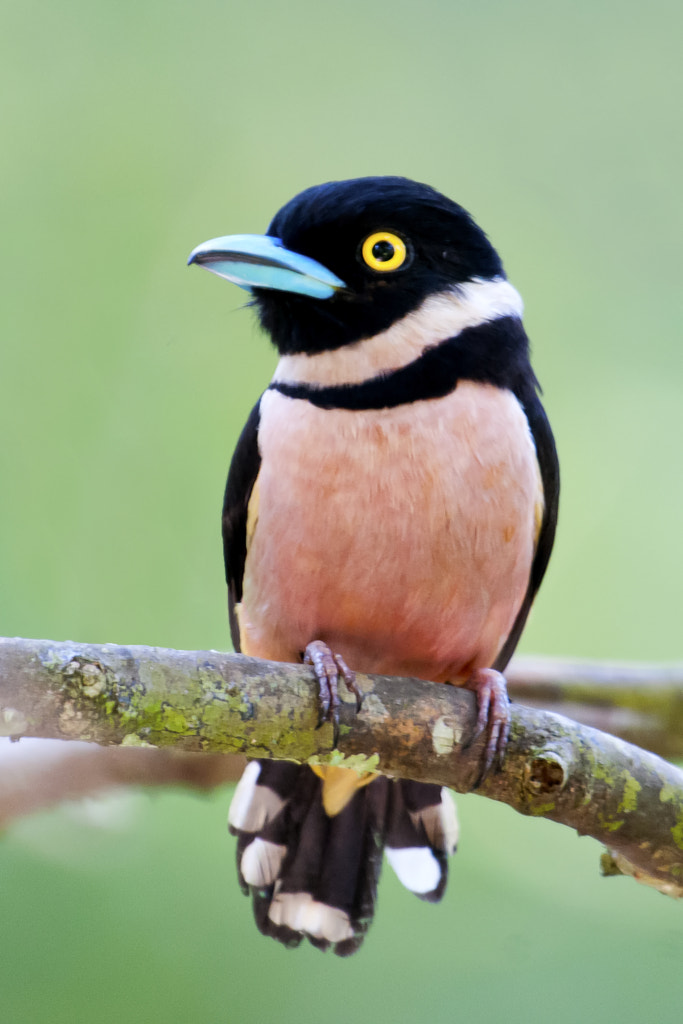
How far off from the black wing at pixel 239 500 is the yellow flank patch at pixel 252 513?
19 millimetres

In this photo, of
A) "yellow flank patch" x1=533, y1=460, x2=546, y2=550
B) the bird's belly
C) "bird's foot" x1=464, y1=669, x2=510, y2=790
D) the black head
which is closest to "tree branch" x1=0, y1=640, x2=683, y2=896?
"bird's foot" x1=464, y1=669, x2=510, y2=790

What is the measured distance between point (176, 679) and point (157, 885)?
2.09 metres

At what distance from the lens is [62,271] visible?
15.6 feet

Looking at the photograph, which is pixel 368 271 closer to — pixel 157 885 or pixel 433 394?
pixel 433 394

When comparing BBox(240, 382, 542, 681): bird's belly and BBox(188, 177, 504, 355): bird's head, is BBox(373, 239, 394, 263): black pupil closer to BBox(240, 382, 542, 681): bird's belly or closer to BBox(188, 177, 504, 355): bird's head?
BBox(188, 177, 504, 355): bird's head

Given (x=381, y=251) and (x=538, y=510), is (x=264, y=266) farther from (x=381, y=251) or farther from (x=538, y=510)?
(x=538, y=510)

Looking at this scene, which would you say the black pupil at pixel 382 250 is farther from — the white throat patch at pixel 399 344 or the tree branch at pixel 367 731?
the tree branch at pixel 367 731

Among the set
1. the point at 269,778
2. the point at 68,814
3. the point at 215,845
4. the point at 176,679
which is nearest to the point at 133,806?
the point at 68,814

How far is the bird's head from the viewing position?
2678 millimetres


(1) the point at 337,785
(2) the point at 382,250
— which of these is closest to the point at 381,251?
(2) the point at 382,250

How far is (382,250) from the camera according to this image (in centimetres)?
273

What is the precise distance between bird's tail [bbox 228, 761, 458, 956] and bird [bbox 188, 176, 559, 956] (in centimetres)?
49

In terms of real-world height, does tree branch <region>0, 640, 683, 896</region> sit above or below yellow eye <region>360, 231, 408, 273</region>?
below

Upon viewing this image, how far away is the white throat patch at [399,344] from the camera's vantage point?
2.70m
